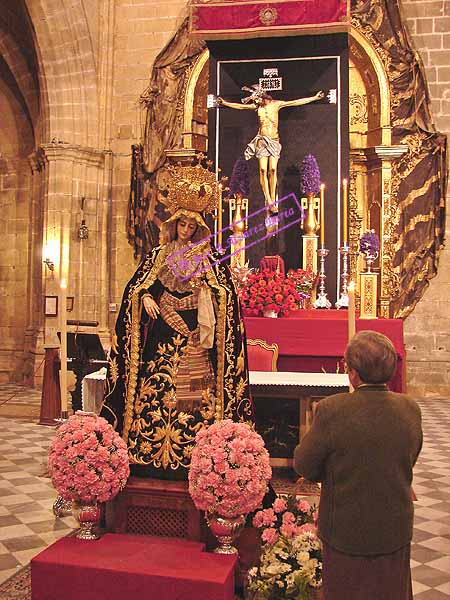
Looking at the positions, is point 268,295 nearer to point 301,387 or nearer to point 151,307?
point 301,387

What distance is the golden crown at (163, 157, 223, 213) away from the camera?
12.8 ft

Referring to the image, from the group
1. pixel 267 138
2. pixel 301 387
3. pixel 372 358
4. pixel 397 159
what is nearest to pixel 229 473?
pixel 372 358

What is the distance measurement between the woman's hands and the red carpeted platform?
1.20 metres

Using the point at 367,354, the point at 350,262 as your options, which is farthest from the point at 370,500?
the point at 350,262

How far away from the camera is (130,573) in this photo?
10.4ft

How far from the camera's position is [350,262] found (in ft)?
38.0

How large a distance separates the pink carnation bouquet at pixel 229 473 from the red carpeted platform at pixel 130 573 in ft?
0.86

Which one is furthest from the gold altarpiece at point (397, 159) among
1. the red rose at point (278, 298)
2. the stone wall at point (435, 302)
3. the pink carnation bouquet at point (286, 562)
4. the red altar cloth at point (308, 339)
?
the pink carnation bouquet at point (286, 562)

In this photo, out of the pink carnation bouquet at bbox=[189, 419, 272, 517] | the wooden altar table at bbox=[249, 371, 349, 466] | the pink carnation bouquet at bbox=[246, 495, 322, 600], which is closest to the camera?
the pink carnation bouquet at bbox=[246, 495, 322, 600]

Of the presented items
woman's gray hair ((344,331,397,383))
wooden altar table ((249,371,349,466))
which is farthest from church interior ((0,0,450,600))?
woman's gray hair ((344,331,397,383))

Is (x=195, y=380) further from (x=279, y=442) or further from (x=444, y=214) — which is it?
(x=444, y=214)

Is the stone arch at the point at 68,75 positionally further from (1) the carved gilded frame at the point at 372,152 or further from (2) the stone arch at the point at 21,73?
(1) the carved gilded frame at the point at 372,152

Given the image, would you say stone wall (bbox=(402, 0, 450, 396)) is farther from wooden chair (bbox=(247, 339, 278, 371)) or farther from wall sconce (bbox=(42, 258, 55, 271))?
wall sconce (bbox=(42, 258, 55, 271))

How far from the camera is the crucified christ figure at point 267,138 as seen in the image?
421 inches
